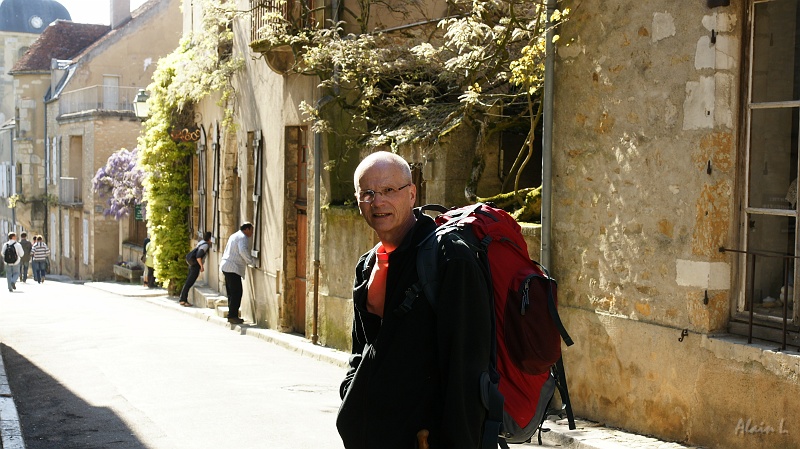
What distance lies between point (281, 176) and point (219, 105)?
424 cm

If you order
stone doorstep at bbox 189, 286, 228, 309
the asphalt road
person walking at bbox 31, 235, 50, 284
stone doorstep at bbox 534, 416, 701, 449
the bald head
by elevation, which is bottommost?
person walking at bbox 31, 235, 50, 284

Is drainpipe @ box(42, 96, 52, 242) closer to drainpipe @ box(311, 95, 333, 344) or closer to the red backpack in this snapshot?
drainpipe @ box(311, 95, 333, 344)

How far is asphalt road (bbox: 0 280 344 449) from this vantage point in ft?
27.3

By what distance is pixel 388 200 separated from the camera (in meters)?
4.09

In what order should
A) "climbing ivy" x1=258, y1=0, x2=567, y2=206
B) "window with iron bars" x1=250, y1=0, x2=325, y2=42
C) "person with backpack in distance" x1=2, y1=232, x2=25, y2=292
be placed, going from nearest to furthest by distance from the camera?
"climbing ivy" x1=258, y1=0, x2=567, y2=206 < "window with iron bars" x1=250, y1=0, x2=325, y2=42 < "person with backpack in distance" x1=2, y1=232, x2=25, y2=292

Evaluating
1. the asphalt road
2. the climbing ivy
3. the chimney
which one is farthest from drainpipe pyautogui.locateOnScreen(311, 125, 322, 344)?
the chimney

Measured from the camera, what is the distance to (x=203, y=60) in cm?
1995

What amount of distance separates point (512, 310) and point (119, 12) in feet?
136

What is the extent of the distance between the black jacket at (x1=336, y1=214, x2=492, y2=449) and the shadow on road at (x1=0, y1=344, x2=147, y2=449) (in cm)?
434

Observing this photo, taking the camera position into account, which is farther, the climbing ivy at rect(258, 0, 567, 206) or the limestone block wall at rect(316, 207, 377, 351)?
the limestone block wall at rect(316, 207, 377, 351)

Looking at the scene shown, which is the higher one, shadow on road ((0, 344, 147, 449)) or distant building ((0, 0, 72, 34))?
distant building ((0, 0, 72, 34))

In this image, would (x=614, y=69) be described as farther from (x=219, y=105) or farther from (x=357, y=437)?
(x=219, y=105)

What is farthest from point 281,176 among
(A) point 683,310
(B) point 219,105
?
(A) point 683,310

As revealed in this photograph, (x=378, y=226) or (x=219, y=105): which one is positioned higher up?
→ (x=219, y=105)
